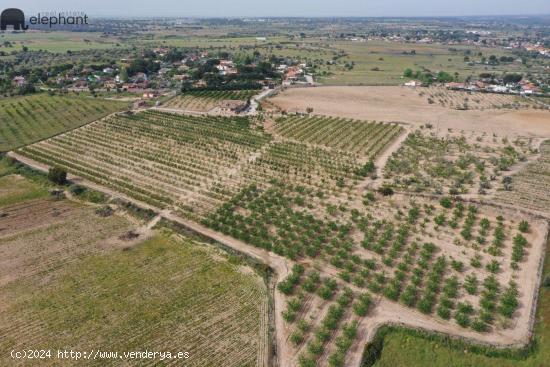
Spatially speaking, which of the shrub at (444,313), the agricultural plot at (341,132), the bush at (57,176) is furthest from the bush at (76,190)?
the shrub at (444,313)

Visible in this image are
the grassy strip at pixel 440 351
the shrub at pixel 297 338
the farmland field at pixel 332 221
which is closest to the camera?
the grassy strip at pixel 440 351

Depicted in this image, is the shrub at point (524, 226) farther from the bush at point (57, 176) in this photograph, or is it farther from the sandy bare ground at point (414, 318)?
the bush at point (57, 176)

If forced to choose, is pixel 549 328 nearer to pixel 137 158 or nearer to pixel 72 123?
pixel 137 158

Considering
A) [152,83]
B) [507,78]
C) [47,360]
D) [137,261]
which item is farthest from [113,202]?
[507,78]

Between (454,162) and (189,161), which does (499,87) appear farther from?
(189,161)

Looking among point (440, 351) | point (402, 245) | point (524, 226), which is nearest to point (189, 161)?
point (402, 245)
